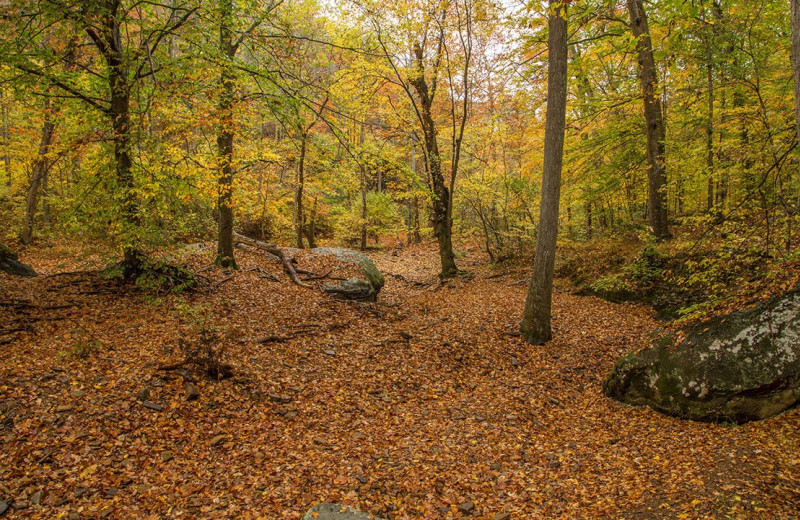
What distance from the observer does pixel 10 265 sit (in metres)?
8.07

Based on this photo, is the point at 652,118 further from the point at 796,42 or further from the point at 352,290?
the point at 352,290

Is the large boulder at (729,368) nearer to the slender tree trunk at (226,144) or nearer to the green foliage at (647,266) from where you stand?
the green foliage at (647,266)

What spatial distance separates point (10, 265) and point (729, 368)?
12.9 metres

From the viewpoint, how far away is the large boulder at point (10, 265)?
797 cm

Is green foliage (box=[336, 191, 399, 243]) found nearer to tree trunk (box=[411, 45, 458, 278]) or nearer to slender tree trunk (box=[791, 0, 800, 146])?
tree trunk (box=[411, 45, 458, 278])

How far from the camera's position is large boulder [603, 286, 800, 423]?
4414 mm

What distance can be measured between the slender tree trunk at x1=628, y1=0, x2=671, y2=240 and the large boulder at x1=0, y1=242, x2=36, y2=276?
48.2ft

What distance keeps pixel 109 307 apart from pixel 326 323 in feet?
13.1

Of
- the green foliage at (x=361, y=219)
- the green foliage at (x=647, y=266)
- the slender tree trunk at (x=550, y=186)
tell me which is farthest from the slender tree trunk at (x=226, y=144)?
the green foliage at (x=361, y=219)

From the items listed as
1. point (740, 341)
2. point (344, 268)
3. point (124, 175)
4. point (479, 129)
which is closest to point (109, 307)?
point (124, 175)

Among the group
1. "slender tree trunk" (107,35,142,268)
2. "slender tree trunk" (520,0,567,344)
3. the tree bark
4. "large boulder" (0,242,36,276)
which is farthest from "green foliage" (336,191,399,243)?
"slender tree trunk" (107,35,142,268)

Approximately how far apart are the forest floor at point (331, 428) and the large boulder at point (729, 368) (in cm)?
23

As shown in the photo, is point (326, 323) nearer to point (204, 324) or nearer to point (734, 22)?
point (204, 324)

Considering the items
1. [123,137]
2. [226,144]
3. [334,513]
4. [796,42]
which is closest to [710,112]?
[796,42]
